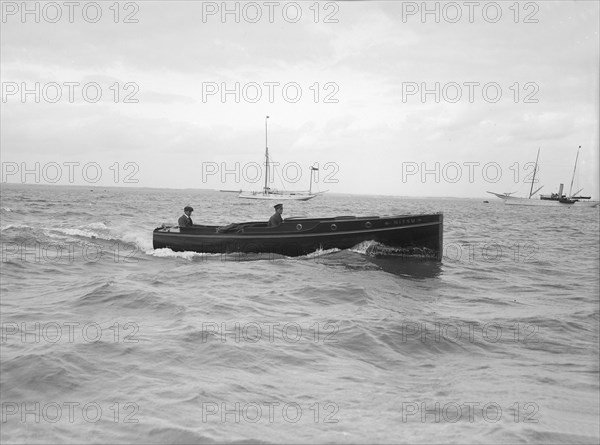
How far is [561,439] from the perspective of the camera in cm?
474

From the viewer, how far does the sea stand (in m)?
4.95

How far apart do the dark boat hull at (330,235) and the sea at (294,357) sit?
194cm
